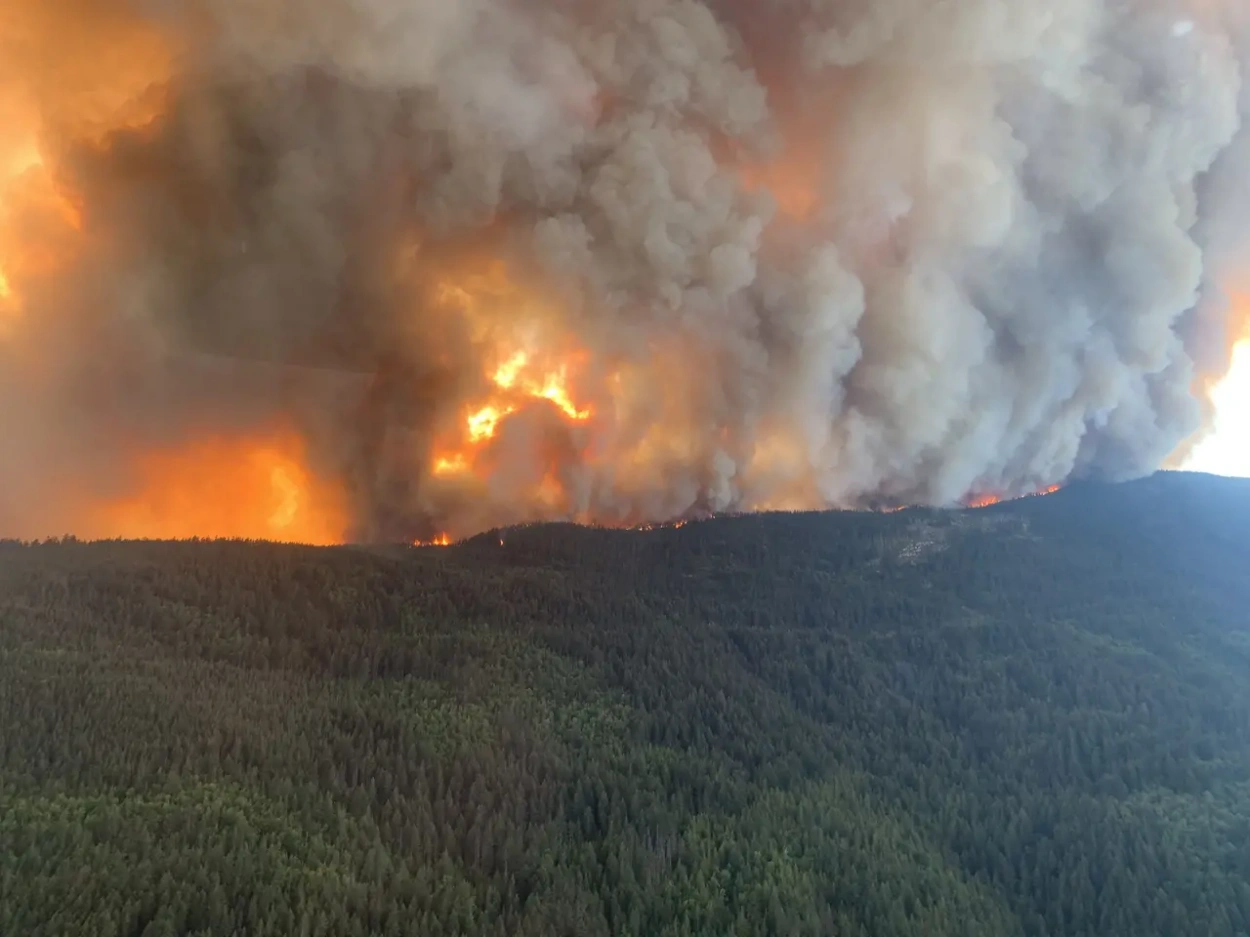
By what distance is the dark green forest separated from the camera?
11781mm

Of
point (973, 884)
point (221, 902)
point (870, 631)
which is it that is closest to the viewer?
point (221, 902)

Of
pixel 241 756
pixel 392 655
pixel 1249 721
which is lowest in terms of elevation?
pixel 1249 721

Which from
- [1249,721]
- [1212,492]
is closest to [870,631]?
[1249,721]

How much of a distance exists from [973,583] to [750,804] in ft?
57.5

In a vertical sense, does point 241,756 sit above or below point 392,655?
below

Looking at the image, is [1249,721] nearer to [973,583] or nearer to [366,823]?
[973,583]

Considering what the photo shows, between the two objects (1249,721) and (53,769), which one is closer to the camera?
(53,769)

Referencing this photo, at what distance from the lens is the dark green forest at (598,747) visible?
11.8m

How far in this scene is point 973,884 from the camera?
1569 cm

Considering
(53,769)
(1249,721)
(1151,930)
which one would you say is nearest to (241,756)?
(53,769)

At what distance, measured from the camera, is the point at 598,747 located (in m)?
17.3

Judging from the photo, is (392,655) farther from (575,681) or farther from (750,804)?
(750,804)

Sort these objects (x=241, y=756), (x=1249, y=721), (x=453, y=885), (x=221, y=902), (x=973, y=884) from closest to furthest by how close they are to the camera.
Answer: (x=221, y=902) → (x=453, y=885) → (x=241, y=756) → (x=973, y=884) → (x=1249, y=721)

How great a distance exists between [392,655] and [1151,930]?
15230 mm
